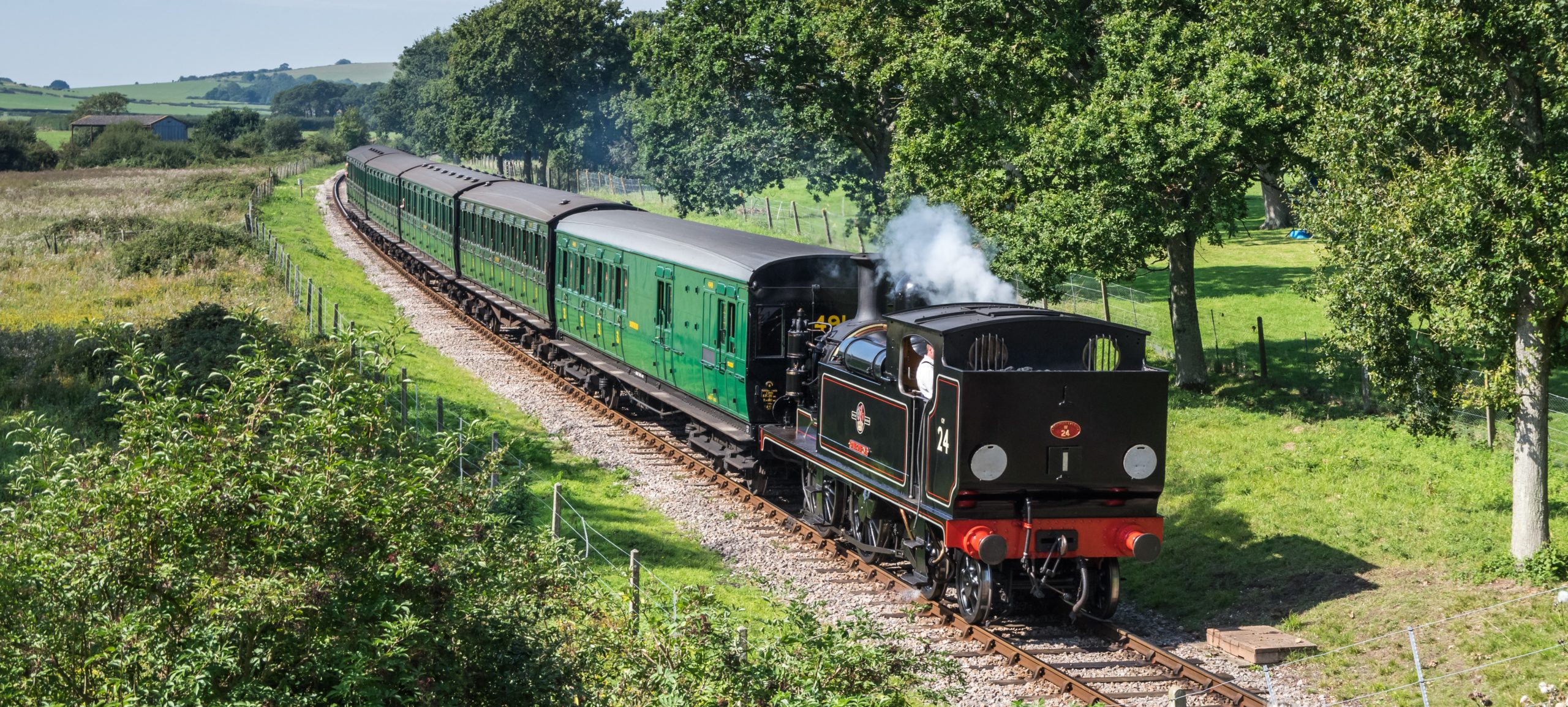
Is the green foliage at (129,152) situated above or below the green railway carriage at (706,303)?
above

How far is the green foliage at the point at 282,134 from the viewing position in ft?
376

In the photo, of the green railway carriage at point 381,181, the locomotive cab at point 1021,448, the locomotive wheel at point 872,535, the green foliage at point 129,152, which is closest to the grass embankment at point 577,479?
the locomotive wheel at point 872,535

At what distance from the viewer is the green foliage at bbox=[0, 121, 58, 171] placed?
81875 mm

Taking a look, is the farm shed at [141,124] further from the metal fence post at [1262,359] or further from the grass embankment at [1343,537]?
the grass embankment at [1343,537]

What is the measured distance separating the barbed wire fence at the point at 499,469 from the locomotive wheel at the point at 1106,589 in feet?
14.4

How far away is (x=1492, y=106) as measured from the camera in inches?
539

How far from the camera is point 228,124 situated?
114 meters

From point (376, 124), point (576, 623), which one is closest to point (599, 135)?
point (576, 623)

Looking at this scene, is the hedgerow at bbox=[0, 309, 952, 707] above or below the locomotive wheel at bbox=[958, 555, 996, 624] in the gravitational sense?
above

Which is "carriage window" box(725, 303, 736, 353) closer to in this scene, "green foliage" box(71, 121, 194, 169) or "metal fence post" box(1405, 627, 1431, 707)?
"metal fence post" box(1405, 627, 1431, 707)

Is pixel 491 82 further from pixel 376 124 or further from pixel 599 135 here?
pixel 376 124

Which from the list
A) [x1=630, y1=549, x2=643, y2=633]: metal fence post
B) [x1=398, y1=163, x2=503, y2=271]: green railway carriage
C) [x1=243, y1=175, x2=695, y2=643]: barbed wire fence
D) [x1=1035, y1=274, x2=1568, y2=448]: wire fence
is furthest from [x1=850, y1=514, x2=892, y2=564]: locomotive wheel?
[x1=398, y1=163, x2=503, y2=271]: green railway carriage

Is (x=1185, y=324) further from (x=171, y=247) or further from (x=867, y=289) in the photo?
(x=171, y=247)

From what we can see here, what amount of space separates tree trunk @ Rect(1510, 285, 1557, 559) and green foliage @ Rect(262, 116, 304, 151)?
4502 inches
